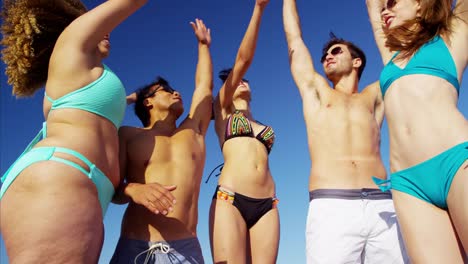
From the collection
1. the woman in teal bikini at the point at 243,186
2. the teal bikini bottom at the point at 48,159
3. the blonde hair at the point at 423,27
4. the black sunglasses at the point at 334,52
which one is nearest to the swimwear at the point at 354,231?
the woman in teal bikini at the point at 243,186

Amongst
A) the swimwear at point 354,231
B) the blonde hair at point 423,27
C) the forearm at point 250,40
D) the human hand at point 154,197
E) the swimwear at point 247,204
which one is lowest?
the swimwear at point 354,231

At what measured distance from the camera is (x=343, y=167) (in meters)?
4.66

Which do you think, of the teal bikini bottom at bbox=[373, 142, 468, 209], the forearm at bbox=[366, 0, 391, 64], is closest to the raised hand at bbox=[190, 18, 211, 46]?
the forearm at bbox=[366, 0, 391, 64]

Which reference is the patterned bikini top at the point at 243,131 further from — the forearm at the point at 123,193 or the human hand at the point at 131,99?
the forearm at the point at 123,193

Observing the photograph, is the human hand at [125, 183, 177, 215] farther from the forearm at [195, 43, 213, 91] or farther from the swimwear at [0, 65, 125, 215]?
the forearm at [195, 43, 213, 91]

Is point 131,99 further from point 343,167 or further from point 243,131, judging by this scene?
point 343,167

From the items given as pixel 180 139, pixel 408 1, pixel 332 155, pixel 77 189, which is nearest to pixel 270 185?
pixel 332 155

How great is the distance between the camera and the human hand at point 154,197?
3451 mm

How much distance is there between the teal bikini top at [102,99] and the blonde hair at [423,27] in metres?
2.65

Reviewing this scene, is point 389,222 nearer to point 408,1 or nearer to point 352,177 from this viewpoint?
point 352,177

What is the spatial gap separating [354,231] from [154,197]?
224cm

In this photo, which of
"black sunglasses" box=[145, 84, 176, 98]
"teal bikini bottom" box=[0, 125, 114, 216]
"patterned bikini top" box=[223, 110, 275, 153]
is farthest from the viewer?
"patterned bikini top" box=[223, 110, 275, 153]

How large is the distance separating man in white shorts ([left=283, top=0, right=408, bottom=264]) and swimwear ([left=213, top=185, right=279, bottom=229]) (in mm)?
856

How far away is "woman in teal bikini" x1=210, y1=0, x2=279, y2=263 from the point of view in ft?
16.5
